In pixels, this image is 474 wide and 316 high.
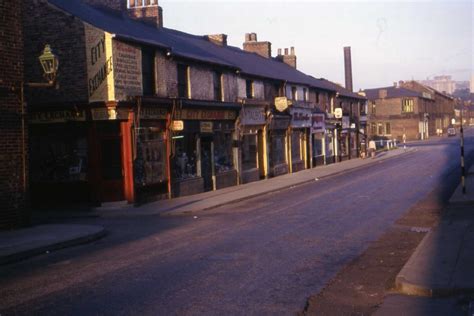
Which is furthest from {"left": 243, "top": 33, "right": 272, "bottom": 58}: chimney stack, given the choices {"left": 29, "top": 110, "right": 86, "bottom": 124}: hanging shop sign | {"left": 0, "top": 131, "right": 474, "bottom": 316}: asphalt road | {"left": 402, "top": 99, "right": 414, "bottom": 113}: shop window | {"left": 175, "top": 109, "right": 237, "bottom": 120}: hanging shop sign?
{"left": 402, "top": 99, "right": 414, "bottom": 113}: shop window

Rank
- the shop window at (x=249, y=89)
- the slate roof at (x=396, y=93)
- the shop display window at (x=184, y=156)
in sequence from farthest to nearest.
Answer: the slate roof at (x=396, y=93) → the shop window at (x=249, y=89) → the shop display window at (x=184, y=156)

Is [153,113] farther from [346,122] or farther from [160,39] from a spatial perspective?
[346,122]

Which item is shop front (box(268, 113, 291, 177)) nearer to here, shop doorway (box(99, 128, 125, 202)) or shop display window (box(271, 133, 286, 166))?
shop display window (box(271, 133, 286, 166))

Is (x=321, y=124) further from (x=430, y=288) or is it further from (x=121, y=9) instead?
(x=430, y=288)

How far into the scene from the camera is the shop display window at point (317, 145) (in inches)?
1640

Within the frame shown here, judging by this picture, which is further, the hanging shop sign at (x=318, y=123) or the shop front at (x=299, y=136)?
the hanging shop sign at (x=318, y=123)

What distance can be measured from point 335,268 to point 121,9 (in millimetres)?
20562

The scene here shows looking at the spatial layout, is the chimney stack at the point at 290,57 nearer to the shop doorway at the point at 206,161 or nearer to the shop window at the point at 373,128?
the shop doorway at the point at 206,161

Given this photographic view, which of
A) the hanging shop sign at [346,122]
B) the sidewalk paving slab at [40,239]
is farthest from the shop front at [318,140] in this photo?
the sidewalk paving slab at [40,239]

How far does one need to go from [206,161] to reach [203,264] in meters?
16.2

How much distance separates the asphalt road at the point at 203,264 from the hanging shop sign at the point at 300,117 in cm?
1898

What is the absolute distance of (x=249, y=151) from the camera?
30.7m

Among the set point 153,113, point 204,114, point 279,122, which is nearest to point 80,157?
point 153,113

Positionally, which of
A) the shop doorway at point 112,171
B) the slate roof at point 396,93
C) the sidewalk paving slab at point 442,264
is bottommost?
the sidewalk paving slab at point 442,264
